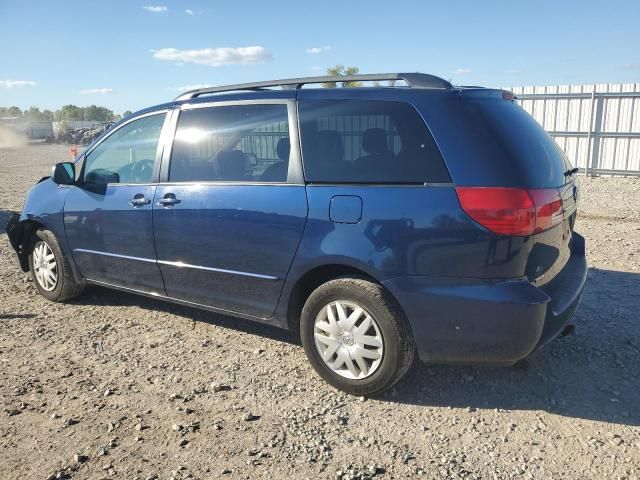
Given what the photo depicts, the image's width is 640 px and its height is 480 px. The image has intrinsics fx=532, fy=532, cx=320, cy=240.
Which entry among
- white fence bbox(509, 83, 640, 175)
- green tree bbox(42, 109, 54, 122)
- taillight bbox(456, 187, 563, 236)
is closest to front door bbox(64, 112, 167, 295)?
taillight bbox(456, 187, 563, 236)

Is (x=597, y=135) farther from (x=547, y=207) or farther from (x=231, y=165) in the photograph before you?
(x=231, y=165)

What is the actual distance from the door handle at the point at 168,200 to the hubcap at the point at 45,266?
5.63 feet

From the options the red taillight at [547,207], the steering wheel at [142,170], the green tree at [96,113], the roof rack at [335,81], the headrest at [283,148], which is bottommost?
the red taillight at [547,207]

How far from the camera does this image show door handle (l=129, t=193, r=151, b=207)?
4.21 metres

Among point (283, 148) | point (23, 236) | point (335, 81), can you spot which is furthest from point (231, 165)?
point (23, 236)

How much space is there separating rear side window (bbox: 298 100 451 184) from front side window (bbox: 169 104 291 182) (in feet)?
0.70

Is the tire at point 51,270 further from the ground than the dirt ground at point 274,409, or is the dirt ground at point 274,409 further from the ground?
the tire at point 51,270

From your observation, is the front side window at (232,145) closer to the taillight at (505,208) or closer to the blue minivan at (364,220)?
the blue minivan at (364,220)

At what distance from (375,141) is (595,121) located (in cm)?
1325

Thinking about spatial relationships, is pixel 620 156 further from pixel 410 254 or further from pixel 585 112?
pixel 410 254

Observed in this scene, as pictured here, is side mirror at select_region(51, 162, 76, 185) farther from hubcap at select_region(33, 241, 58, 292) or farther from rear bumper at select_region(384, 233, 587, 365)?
rear bumper at select_region(384, 233, 587, 365)

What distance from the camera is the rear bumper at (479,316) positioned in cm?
289

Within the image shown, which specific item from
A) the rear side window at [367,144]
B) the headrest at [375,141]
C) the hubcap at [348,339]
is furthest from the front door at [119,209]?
the headrest at [375,141]

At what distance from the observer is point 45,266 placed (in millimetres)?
5184
